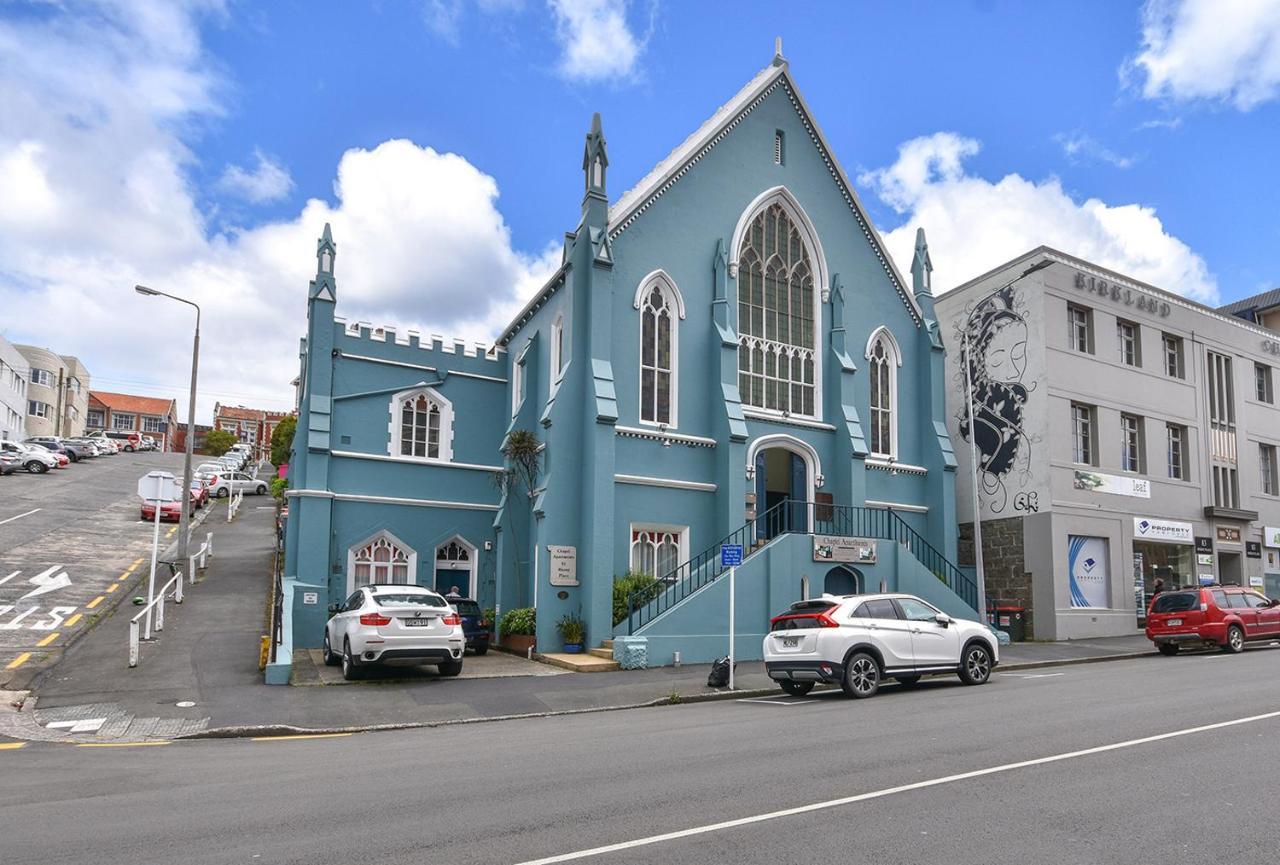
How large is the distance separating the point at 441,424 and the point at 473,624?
645 cm

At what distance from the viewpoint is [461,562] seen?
2395cm

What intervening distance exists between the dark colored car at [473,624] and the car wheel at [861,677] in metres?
9.01

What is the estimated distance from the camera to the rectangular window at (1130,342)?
28.9 m

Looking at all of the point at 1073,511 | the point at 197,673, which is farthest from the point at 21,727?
the point at 1073,511

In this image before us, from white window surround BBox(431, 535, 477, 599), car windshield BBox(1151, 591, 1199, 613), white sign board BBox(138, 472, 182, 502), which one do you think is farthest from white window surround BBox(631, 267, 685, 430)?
car windshield BBox(1151, 591, 1199, 613)

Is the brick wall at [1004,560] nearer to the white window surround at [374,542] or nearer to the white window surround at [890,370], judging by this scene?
the white window surround at [890,370]

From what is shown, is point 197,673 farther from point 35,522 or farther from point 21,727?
point 35,522

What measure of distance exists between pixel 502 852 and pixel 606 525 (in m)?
14.2

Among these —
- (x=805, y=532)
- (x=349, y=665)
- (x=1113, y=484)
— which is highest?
(x=1113, y=484)

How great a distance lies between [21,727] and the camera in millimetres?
11648

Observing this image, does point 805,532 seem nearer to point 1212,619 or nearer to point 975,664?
point 975,664

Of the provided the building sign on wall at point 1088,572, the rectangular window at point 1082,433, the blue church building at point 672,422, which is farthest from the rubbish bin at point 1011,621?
the rectangular window at point 1082,433

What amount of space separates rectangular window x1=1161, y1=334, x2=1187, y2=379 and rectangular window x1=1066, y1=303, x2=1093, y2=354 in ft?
13.9

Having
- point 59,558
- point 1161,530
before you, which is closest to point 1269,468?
point 1161,530
